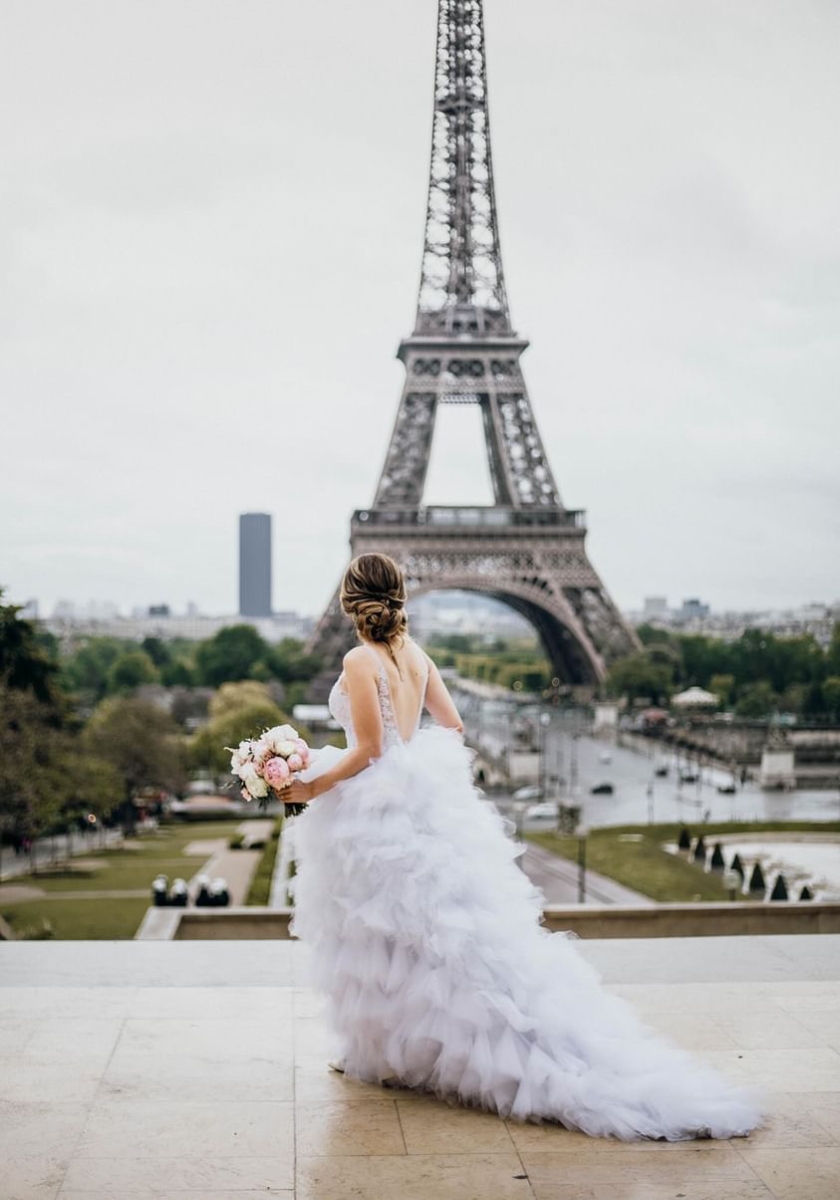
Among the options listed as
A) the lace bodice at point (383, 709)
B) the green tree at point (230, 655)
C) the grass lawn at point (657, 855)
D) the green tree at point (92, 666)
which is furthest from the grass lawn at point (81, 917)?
the green tree at point (230, 655)

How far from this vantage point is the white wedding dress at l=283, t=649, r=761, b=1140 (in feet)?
14.4

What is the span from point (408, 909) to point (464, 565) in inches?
1720

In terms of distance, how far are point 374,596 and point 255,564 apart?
140097 millimetres

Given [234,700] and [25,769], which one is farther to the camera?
[234,700]

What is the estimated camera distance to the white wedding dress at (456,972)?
4391mm

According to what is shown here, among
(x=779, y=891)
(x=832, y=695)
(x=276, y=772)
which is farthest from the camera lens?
(x=832, y=695)

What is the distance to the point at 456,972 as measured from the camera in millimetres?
4547

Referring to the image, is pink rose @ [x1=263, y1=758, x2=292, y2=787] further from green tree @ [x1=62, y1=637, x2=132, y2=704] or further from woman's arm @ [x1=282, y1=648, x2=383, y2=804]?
green tree @ [x1=62, y1=637, x2=132, y2=704]

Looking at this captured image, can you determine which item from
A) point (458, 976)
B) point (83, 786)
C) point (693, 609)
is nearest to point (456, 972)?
Result: point (458, 976)

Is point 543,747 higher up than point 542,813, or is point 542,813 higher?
point 543,747

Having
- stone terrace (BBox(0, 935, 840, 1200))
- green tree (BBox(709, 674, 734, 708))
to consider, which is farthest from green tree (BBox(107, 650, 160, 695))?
stone terrace (BBox(0, 935, 840, 1200))

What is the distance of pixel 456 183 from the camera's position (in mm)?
44594

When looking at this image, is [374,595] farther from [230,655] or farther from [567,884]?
[230,655]

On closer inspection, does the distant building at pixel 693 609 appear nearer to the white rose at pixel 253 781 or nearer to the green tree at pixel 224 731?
the green tree at pixel 224 731
